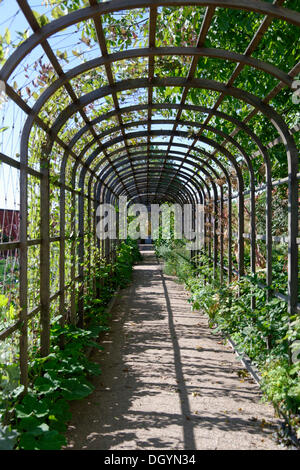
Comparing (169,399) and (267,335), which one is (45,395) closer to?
(169,399)

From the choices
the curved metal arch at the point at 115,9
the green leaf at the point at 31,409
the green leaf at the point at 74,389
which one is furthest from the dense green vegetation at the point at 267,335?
the curved metal arch at the point at 115,9

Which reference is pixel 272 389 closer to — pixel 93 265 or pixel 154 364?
pixel 154 364

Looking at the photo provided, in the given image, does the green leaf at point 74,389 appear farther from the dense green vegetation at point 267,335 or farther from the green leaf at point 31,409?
the dense green vegetation at point 267,335

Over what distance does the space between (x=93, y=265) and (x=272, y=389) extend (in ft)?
15.0

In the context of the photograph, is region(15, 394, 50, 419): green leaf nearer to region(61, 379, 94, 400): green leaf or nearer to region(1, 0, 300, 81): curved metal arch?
region(61, 379, 94, 400): green leaf

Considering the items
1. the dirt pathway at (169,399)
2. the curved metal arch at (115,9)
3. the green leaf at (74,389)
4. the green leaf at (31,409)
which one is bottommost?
the dirt pathway at (169,399)

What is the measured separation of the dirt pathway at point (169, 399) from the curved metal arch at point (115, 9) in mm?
3069

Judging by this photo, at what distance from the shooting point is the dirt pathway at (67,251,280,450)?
11.4 ft

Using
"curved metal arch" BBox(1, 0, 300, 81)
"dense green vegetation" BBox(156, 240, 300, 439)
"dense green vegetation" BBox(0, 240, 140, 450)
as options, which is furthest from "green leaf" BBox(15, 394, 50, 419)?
"curved metal arch" BBox(1, 0, 300, 81)

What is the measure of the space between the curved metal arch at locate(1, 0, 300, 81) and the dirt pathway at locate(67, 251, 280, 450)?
3.07 m

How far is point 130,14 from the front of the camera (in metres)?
4.57

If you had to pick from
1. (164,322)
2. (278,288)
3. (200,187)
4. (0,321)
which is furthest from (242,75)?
(200,187)

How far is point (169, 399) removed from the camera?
4336 mm

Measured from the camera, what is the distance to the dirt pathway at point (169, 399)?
3.47 m
